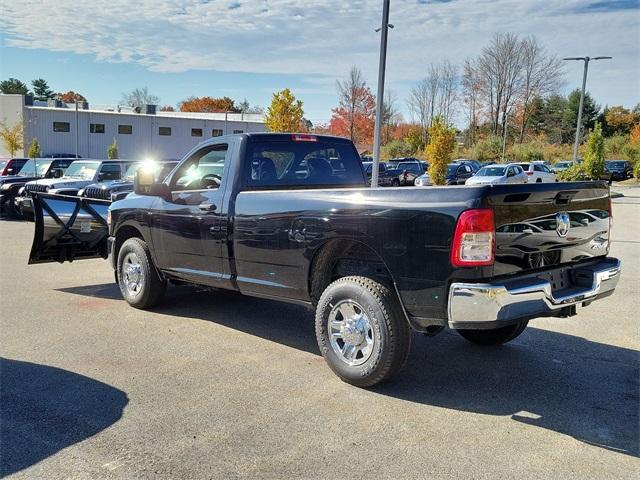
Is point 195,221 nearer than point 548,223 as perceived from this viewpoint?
No

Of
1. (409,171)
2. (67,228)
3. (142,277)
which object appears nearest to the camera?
(142,277)

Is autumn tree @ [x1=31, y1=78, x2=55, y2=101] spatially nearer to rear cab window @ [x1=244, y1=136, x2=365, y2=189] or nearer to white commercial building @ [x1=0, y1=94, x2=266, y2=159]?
white commercial building @ [x1=0, y1=94, x2=266, y2=159]

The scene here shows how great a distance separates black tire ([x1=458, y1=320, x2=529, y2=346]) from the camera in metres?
5.40

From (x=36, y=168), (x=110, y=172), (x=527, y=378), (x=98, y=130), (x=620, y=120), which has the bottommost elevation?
(x=527, y=378)

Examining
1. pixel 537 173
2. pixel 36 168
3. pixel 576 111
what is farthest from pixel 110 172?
pixel 576 111

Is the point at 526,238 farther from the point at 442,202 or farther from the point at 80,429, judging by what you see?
the point at 80,429

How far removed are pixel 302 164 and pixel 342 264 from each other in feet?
5.16

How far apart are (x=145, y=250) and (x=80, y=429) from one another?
10.6ft

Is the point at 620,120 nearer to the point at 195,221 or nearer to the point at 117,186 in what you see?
the point at 117,186

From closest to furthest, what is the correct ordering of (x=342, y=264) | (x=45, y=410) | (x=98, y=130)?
(x=45, y=410) → (x=342, y=264) → (x=98, y=130)

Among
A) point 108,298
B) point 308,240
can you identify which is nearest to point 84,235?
point 108,298

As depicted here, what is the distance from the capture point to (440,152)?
2994 cm

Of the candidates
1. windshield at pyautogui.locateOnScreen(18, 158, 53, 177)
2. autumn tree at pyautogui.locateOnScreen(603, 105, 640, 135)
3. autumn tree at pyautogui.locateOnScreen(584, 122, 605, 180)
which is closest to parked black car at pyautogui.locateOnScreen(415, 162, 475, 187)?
autumn tree at pyautogui.locateOnScreen(584, 122, 605, 180)

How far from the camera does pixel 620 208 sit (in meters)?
22.2
